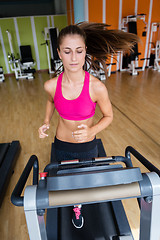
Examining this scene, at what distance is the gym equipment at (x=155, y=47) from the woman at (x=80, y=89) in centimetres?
559

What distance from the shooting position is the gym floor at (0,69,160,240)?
1.55 metres

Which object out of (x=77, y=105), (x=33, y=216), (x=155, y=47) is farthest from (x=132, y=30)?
(x=33, y=216)

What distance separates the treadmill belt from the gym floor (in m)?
0.24

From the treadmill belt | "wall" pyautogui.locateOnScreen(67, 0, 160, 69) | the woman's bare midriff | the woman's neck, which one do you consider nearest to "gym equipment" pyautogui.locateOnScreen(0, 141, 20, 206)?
the treadmill belt

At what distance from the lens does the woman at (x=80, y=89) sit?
3.15 feet

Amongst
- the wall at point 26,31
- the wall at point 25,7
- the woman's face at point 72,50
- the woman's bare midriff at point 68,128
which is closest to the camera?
the woman's face at point 72,50

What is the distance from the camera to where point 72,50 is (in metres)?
0.94

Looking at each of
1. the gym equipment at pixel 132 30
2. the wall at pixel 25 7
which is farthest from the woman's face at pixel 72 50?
the wall at pixel 25 7

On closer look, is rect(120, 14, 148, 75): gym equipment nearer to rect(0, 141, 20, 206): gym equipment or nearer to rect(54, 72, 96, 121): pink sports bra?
rect(0, 141, 20, 206): gym equipment

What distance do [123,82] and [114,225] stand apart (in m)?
4.50

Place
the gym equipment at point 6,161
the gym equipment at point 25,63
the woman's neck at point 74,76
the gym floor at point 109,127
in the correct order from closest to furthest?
the woman's neck at point 74,76 < the gym floor at point 109,127 < the gym equipment at point 6,161 < the gym equipment at point 25,63

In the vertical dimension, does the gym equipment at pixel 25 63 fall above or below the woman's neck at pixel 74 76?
below

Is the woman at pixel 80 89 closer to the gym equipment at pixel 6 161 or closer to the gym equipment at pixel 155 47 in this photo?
the gym equipment at pixel 6 161

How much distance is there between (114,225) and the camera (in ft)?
4.07
